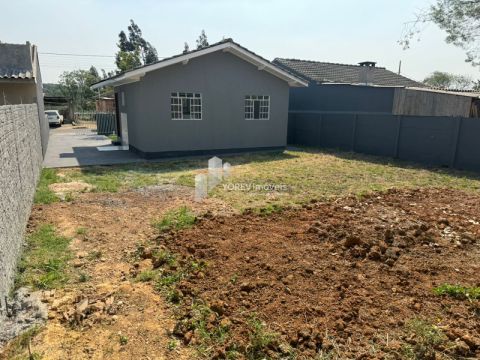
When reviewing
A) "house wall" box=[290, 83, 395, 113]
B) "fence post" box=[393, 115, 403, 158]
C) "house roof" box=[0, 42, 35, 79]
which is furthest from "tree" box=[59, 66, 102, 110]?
"fence post" box=[393, 115, 403, 158]

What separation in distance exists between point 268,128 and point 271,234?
10.4 m

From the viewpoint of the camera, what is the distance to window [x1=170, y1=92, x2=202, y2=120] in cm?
1271

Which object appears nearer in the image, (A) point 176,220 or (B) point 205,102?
(A) point 176,220

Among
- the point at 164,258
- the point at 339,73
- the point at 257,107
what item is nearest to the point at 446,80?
the point at 339,73

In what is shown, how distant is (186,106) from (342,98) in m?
8.94

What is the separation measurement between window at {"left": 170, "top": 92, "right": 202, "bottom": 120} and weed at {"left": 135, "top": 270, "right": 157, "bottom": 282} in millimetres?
9456

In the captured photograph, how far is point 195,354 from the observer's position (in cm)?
280

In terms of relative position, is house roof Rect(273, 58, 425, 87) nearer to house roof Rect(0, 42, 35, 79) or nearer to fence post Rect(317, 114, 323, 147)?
fence post Rect(317, 114, 323, 147)

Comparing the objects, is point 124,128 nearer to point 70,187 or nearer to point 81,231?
point 70,187

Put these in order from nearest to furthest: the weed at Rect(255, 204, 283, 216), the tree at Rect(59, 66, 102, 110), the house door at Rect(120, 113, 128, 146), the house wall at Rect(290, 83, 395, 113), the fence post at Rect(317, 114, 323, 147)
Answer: the weed at Rect(255, 204, 283, 216)
the house door at Rect(120, 113, 128, 146)
the house wall at Rect(290, 83, 395, 113)
the fence post at Rect(317, 114, 323, 147)
the tree at Rect(59, 66, 102, 110)

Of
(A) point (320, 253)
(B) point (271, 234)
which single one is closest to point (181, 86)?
(B) point (271, 234)

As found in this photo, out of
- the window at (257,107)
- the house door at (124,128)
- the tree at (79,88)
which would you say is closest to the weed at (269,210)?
the window at (257,107)

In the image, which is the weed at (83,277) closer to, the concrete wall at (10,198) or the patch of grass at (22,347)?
the concrete wall at (10,198)

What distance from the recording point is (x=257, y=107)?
1475 centimetres
